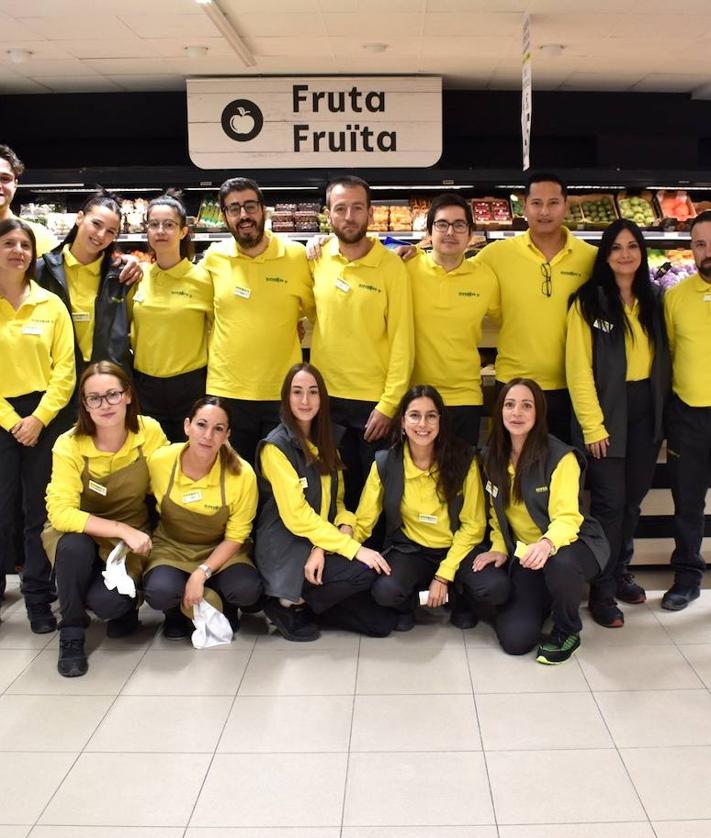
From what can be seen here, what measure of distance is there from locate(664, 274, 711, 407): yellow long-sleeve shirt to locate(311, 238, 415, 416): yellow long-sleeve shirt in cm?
119

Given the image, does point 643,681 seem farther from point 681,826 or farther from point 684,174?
point 684,174

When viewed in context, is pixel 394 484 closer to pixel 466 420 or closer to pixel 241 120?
pixel 466 420

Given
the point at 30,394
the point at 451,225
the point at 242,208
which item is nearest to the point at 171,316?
the point at 242,208

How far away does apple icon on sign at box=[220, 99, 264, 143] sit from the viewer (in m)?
6.57

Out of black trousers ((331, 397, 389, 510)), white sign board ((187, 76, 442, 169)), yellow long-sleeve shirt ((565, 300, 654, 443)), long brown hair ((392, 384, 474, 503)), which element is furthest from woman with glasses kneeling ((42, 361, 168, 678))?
white sign board ((187, 76, 442, 169))

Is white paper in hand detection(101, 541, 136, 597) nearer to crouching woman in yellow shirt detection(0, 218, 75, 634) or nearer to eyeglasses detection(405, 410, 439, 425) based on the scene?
crouching woman in yellow shirt detection(0, 218, 75, 634)

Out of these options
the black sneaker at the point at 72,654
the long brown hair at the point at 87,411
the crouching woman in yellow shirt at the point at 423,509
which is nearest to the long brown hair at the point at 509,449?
the crouching woman in yellow shirt at the point at 423,509

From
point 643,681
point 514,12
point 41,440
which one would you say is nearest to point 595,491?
point 643,681

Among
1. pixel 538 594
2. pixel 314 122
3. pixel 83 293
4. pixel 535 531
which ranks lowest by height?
pixel 538 594

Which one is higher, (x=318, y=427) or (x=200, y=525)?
(x=318, y=427)

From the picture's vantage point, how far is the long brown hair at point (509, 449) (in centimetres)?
350

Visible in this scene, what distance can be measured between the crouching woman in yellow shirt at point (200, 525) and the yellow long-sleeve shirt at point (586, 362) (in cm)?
143

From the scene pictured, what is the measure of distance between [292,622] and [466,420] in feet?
3.81

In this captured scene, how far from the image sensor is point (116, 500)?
3.58 meters
